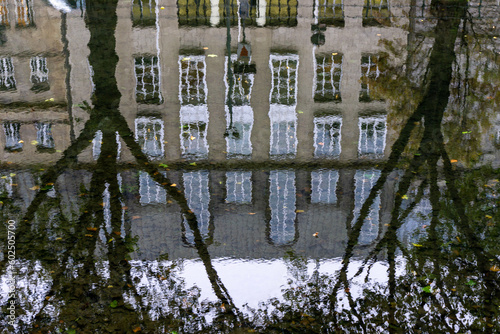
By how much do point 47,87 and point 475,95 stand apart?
847 centimetres

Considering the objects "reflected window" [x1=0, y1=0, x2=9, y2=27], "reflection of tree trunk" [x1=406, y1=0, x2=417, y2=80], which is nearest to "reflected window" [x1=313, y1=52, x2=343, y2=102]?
"reflection of tree trunk" [x1=406, y1=0, x2=417, y2=80]

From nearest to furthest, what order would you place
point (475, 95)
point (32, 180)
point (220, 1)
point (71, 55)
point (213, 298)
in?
1. point (213, 298)
2. point (32, 180)
3. point (475, 95)
4. point (71, 55)
5. point (220, 1)

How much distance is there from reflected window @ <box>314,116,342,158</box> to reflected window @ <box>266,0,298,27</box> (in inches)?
260

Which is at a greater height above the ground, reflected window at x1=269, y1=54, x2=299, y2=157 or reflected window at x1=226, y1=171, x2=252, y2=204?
reflected window at x1=269, y1=54, x2=299, y2=157

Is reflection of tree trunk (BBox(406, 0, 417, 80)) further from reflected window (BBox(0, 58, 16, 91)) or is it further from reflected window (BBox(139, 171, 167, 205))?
reflected window (BBox(0, 58, 16, 91))

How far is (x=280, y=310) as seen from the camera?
5.30 meters

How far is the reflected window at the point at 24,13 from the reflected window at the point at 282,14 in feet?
21.4

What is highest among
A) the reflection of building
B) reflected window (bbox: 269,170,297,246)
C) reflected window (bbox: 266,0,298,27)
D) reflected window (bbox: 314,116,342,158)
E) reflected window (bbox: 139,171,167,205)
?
reflected window (bbox: 266,0,298,27)

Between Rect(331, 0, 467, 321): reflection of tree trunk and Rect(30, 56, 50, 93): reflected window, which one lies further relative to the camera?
Rect(30, 56, 50, 93): reflected window

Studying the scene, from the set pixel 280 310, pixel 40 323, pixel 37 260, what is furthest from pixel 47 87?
pixel 280 310

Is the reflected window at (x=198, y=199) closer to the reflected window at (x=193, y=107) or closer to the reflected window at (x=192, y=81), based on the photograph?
the reflected window at (x=193, y=107)

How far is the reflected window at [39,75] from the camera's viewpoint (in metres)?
10.9

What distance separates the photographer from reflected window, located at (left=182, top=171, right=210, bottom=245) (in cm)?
659

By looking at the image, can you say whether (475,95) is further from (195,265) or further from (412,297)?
(195,265)
